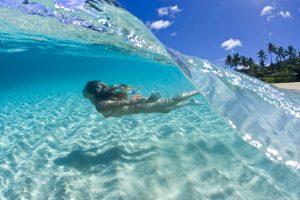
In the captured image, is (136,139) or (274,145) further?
(136,139)

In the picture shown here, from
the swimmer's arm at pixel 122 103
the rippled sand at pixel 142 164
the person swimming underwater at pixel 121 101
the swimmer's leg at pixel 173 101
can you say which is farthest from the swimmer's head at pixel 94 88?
the swimmer's leg at pixel 173 101

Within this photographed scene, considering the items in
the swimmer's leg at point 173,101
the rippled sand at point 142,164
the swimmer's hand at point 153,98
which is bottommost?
the rippled sand at point 142,164

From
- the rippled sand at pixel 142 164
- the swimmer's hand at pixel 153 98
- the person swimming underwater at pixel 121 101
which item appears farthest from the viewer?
the swimmer's hand at pixel 153 98

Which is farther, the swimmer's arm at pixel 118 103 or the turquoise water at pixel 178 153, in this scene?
the swimmer's arm at pixel 118 103

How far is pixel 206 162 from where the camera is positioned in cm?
545

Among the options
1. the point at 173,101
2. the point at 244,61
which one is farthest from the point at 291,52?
the point at 173,101

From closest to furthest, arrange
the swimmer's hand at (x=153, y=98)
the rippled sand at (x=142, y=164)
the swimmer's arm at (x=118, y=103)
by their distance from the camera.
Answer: the rippled sand at (x=142, y=164) < the swimmer's arm at (x=118, y=103) < the swimmer's hand at (x=153, y=98)

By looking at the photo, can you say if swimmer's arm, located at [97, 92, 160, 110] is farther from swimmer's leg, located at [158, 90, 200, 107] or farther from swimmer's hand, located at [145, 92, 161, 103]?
swimmer's leg, located at [158, 90, 200, 107]

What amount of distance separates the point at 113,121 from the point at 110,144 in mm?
2633

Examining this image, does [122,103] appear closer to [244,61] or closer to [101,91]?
[101,91]

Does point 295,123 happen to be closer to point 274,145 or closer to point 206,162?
point 274,145

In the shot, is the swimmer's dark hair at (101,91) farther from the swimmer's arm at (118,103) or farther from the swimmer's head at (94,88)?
the swimmer's arm at (118,103)

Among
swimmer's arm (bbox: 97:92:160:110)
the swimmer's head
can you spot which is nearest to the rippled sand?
swimmer's arm (bbox: 97:92:160:110)

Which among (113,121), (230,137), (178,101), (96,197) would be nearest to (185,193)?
(96,197)
